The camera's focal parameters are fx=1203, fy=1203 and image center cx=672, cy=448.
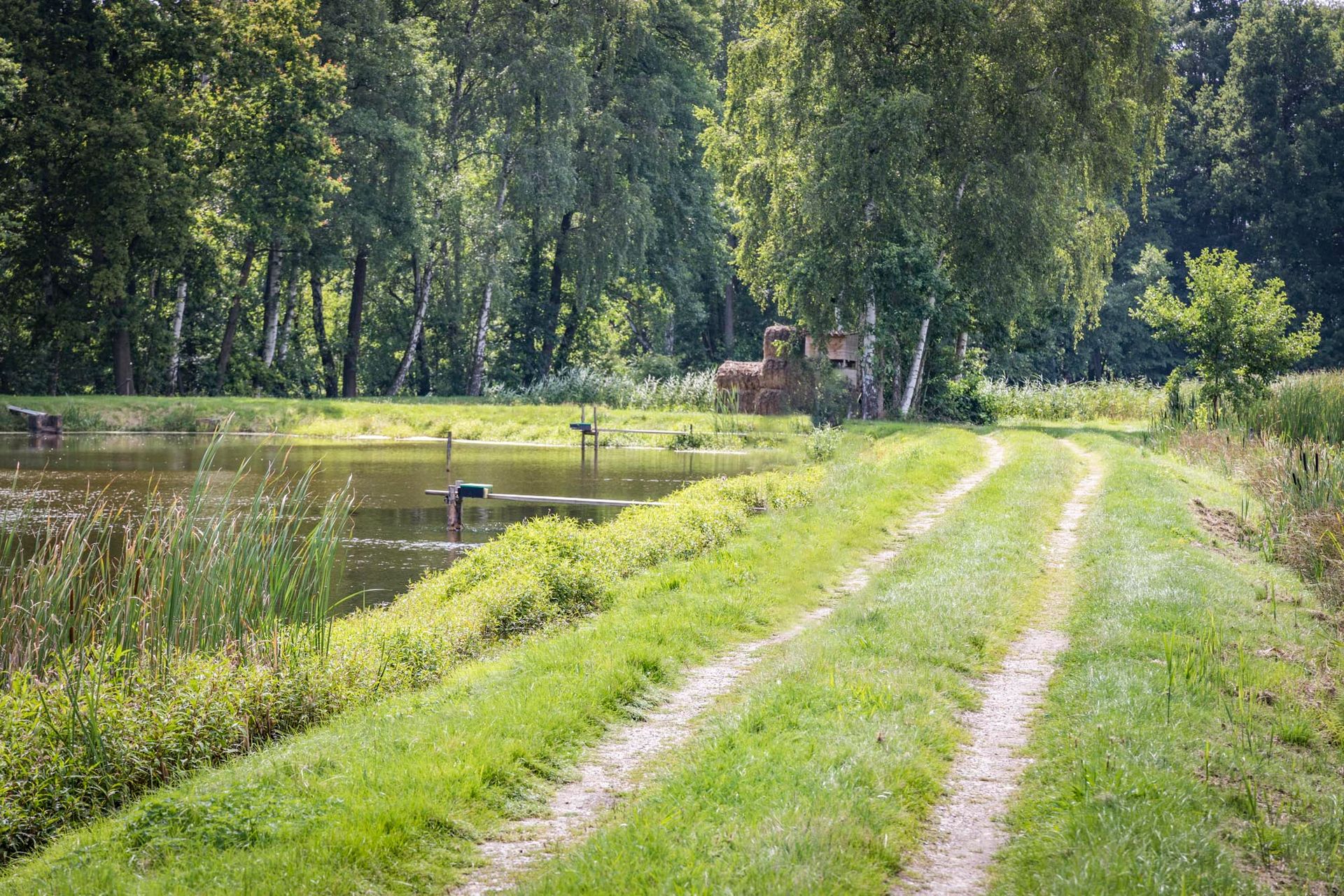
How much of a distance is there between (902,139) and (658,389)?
15028 mm

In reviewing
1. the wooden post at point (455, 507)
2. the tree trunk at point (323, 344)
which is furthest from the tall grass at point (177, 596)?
the tree trunk at point (323, 344)

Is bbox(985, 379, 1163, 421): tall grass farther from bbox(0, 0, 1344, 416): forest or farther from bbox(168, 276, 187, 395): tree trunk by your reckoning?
bbox(168, 276, 187, 395): tree trunk

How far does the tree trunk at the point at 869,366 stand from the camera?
3241 centimetres

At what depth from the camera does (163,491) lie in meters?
21.6

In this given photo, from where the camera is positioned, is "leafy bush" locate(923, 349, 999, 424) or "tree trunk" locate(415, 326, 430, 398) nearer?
"leafy bush" locate(923, 349, 999, 424)

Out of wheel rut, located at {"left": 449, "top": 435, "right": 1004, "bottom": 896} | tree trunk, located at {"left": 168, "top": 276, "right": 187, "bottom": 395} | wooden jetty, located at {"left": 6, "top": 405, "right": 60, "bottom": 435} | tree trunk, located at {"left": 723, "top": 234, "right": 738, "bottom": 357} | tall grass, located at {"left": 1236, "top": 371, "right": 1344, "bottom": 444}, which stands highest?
tree trunk, located at {"left": 723, "top": 234, "right": 738, "bottom": 357}

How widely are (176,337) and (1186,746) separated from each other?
126 ft

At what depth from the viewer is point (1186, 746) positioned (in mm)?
6980

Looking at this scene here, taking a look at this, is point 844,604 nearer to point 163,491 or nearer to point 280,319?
point 163,491

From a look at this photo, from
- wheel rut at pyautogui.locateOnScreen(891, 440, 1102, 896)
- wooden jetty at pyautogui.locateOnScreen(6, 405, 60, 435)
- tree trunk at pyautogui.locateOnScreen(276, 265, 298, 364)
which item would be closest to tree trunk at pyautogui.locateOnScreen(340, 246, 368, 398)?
tree trunk at pyautogui.locateOnScreen(276, 265, 298, 364)

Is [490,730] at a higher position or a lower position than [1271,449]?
lower

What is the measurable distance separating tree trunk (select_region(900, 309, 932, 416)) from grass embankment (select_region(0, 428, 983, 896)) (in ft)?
75.2

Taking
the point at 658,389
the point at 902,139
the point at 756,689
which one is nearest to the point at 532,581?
the point at 756,689

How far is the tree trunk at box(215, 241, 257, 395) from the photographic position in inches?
1569
